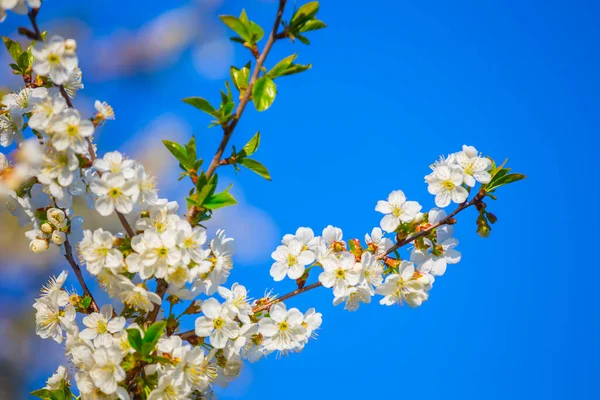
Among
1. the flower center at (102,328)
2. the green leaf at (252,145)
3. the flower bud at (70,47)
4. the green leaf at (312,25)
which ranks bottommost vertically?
the flower center at (102,328)

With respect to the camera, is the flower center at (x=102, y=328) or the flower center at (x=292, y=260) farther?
the flower center at (x=292, y=260)

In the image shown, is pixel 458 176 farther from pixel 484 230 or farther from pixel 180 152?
pixel 180 152

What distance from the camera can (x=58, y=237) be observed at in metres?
1.55

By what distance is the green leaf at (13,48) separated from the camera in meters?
1.61

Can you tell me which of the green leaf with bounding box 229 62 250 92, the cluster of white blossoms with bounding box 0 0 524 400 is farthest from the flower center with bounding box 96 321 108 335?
the green leaf with bounding box 229 62 250 92

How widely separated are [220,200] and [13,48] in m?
0.76

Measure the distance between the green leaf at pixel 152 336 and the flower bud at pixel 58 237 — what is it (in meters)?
0.45

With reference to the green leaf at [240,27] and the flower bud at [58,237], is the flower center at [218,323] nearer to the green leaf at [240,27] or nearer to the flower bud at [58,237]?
the flower bud at [58,237]

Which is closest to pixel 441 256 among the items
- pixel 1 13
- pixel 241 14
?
pixel 241 14

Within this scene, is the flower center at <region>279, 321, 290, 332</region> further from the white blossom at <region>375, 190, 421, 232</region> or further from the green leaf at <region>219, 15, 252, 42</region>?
the green leaf at <region>219, 15, 252, 42</region>

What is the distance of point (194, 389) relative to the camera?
1.46 metres

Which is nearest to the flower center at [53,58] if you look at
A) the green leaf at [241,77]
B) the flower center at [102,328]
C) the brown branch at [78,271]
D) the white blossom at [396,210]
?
the green leaf at [241,77]

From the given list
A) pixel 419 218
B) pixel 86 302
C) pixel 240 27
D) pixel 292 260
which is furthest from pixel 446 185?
pixel 86 302

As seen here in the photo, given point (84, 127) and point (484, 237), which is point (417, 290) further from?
point (84, 127)
